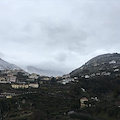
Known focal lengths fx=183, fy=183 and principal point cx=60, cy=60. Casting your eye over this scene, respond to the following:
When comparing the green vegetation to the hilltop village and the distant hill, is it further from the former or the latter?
the distant hill

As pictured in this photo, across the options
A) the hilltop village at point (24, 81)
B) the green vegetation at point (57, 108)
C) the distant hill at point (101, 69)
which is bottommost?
the green vegetation at point (57, 108)

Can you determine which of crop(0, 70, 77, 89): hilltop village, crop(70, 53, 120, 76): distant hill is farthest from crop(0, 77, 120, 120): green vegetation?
crop(70, 53, 120, 76): distant hill

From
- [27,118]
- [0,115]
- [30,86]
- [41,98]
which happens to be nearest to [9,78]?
[30,86]

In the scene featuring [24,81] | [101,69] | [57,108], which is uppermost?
[101,69]

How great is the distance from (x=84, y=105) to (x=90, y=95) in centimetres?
1063

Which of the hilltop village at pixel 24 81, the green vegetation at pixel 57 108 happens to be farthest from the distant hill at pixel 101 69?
the green vegetation at pixel 57 108

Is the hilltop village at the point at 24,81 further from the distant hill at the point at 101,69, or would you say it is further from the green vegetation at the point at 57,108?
the green vegetation at the point at 57,108

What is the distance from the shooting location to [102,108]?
38156mm

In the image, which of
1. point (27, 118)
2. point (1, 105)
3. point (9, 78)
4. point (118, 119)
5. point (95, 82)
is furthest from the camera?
point (9, 78)

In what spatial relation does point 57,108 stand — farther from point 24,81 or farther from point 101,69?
point 101,69

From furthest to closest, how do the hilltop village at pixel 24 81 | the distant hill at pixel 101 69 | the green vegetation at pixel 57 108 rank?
1. the distant hill at pixel 101 69
2. the hilltop village at pixel 24 81
3. the green vegetation at pixel 57 108

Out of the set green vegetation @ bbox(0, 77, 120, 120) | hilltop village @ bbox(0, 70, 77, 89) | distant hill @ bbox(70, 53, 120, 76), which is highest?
distant hill @ bbox(70, 53, 120, 76)

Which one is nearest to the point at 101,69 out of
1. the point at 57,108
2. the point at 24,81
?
the point at 24,81

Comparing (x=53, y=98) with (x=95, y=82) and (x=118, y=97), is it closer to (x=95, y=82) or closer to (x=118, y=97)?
(x=118, y=97)
